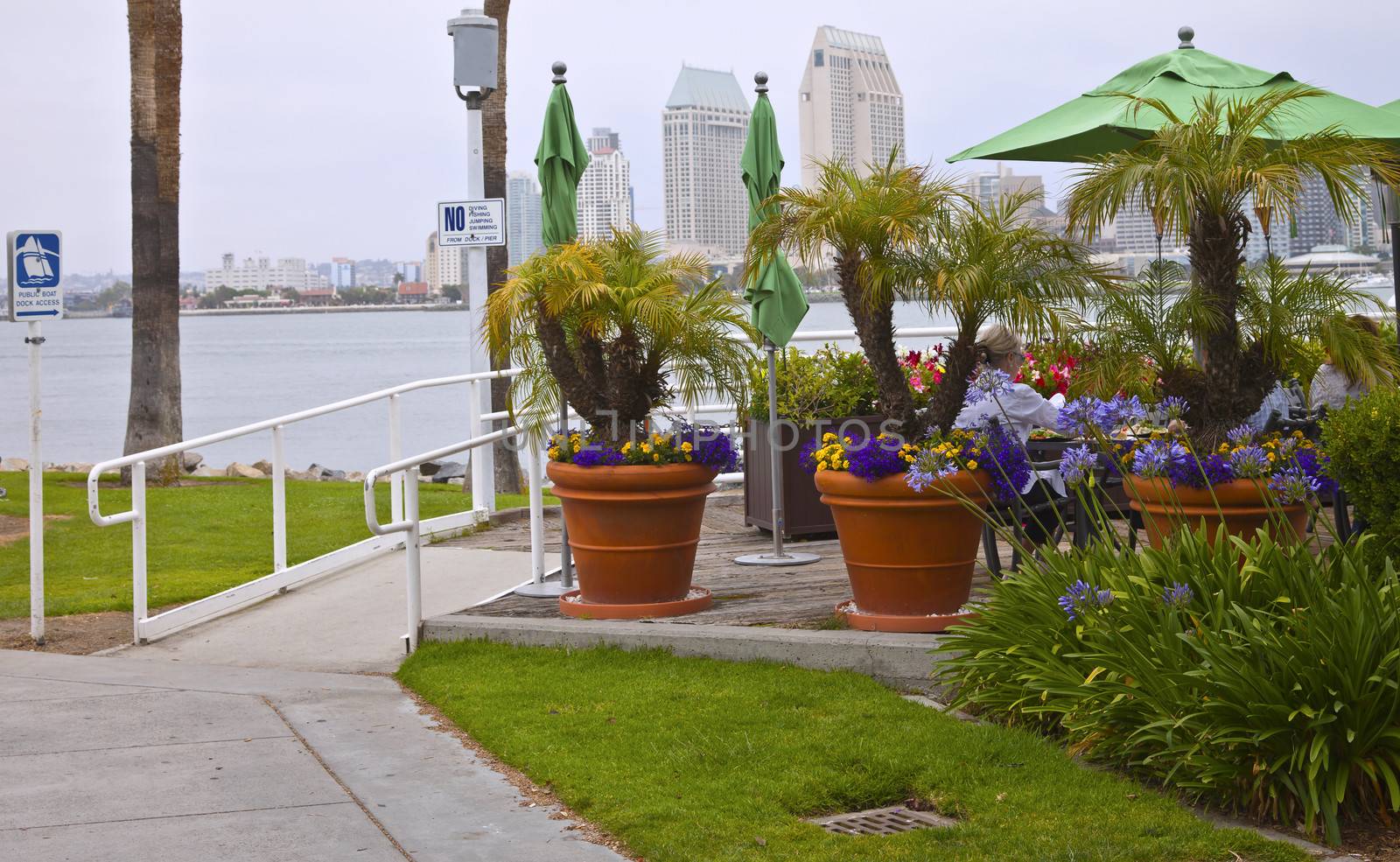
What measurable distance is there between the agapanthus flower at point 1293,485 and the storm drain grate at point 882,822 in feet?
5.07

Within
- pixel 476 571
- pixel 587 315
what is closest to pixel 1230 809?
pixel 587 315

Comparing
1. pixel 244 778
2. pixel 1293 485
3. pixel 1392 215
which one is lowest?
pixel 244 778

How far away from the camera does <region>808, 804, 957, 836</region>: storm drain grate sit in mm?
4086

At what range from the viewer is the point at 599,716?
5246mm

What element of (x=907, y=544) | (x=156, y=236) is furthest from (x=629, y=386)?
(x=156, y=236)

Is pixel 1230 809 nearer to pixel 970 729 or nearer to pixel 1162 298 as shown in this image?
pixel 970 729

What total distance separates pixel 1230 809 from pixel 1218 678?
1.26 ft

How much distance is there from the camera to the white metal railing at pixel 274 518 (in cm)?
708

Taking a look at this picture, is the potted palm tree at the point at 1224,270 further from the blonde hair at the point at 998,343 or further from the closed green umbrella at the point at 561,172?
the closed green umbrella at the point at 561,172

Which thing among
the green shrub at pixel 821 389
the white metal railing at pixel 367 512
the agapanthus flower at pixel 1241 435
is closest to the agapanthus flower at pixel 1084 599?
the agapanthus flower at pixel 1241 435

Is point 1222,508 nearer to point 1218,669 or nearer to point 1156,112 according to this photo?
point 1218,669

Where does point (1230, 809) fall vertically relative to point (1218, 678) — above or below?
below

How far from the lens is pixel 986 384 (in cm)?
564

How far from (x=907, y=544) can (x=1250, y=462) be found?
4.60ft
